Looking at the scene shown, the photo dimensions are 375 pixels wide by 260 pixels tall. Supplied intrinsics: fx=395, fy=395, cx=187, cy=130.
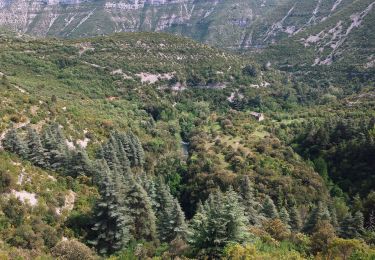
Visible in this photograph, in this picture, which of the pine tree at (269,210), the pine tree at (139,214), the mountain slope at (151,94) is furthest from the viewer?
the mountain slope at (151,94)

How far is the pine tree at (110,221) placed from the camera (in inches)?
1374

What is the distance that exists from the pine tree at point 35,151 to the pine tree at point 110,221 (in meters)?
10.7

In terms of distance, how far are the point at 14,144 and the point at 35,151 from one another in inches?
89.6

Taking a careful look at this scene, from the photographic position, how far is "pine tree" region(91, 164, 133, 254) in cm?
3491

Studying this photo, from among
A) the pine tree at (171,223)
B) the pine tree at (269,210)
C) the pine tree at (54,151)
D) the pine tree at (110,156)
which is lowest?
the pine tree at (269,210)

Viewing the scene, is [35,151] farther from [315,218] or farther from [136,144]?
[315,218]

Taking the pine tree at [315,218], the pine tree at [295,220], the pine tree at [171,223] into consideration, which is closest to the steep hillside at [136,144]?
the pine tree at [171,223]

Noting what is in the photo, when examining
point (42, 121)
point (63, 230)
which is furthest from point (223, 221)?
point (42, 121)

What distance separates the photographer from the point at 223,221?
25.8 m

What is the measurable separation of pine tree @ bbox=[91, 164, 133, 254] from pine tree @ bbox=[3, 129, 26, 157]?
39.1 ft

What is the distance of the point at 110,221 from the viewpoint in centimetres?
3572

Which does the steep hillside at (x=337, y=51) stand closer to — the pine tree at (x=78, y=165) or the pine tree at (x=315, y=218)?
the pine tree at (x=315, y=218)

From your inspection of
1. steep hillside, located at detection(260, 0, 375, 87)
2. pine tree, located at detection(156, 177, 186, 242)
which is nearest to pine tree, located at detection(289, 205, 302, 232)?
pine tree, located at detection(156, 177, 186, 242)

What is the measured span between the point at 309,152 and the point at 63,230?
52571mm
